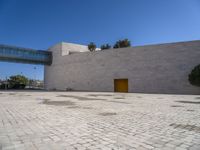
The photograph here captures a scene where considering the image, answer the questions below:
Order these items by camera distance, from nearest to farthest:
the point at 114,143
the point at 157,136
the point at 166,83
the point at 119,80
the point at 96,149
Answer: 1. the point at 96,149
2. the point at 114,143
3. the point at 157,136
4. the point at 166,83
5. the point at 119,80

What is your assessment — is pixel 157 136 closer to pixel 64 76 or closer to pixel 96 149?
pixel 96 149

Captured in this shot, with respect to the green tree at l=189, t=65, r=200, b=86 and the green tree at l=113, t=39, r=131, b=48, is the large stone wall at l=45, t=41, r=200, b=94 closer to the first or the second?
the green tree at l=189, t=65, r=200, b=86

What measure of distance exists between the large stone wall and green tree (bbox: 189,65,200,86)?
1678 millimetres

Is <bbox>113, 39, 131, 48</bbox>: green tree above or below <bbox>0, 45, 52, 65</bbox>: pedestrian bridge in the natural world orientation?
above

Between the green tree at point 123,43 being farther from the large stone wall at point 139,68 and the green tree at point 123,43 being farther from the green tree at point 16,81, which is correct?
the green tree at point 16,81

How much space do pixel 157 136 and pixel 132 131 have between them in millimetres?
699

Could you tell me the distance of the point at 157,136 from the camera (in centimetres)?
409

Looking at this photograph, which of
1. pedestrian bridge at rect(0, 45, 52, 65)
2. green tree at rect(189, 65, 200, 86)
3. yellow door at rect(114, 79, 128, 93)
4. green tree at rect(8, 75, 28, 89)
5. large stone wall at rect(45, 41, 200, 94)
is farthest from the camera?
green tree at rect(8, 75, 28, 89)

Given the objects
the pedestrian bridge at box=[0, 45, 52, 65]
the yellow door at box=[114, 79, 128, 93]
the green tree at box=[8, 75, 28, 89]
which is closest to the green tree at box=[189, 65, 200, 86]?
the yellow door at box=[114, 79, 128, 93]

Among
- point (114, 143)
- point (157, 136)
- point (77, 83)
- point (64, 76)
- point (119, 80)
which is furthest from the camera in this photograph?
point (64, 76)

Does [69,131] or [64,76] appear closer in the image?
[69,131]

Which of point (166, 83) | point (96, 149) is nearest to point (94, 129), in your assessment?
point (96, 149)

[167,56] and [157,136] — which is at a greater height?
[167,56]

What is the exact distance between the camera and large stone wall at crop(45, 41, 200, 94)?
24.6 meters
